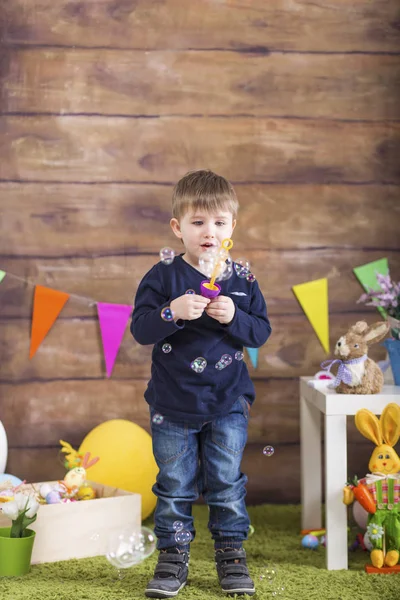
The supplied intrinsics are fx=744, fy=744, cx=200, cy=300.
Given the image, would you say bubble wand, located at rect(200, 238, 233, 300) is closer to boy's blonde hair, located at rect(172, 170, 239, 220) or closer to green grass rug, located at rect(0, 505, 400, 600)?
boy's blonde hair, located at rect(172, 170, 239, 220)

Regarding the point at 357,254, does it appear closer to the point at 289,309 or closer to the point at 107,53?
the point at 289,309

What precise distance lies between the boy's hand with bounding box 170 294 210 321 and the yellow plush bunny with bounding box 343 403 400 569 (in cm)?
53

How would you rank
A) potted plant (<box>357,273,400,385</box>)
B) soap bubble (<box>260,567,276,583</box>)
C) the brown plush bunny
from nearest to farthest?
soap bubble (<box>260,567,276,583</box>) → the brown plush bunny → potted plant (<box>357,273,400,385</box>)

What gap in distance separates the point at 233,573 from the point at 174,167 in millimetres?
1270

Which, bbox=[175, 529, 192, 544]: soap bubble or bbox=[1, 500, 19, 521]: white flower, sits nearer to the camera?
bbox=[175, 529, 192, 544]: soap bubble

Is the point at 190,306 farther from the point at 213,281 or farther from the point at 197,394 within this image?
the point at 197,394

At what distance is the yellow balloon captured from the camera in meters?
2.06

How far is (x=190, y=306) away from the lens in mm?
1428

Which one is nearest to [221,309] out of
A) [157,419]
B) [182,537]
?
[157,419]

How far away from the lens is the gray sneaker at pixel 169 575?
4.97 ft

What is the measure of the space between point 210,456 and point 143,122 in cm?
117

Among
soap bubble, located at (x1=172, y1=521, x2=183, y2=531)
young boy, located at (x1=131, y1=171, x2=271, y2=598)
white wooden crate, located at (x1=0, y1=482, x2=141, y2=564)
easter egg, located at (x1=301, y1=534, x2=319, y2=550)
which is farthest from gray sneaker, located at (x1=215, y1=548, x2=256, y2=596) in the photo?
easter egg, located at (x1=301, y1=534, x2=319, y2=550)

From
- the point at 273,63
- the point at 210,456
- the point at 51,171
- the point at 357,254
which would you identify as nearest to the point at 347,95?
the point at 273,63

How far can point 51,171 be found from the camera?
231cm
